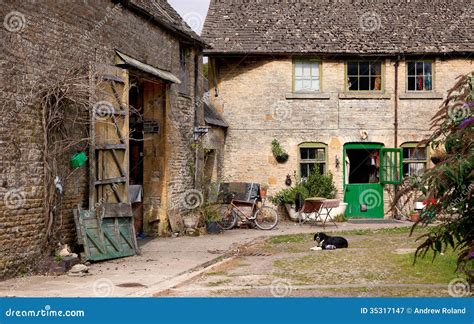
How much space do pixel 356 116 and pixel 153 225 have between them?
837 centimetres

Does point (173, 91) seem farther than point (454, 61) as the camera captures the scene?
No

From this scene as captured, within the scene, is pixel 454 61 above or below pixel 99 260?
above

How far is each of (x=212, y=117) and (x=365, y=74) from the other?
5.33m

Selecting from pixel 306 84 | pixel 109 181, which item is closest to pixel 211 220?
pixel 109 181

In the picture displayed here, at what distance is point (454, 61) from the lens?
21.8 m

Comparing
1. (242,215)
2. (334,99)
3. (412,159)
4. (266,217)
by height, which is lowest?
(266,217)

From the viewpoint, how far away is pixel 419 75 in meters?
22.0

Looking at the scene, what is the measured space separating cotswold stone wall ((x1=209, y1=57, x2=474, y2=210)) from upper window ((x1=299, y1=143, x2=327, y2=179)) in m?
0.19

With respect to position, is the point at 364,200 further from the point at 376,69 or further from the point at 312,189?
the point at 376,69

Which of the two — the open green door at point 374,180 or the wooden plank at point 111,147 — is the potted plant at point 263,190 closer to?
the open green door at point 374,180

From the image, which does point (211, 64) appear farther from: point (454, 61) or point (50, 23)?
point (50, 23)

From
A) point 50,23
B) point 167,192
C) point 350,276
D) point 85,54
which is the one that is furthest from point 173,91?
point 350,276

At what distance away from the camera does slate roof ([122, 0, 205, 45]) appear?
14802 mm

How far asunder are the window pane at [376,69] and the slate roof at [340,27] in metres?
0.60
